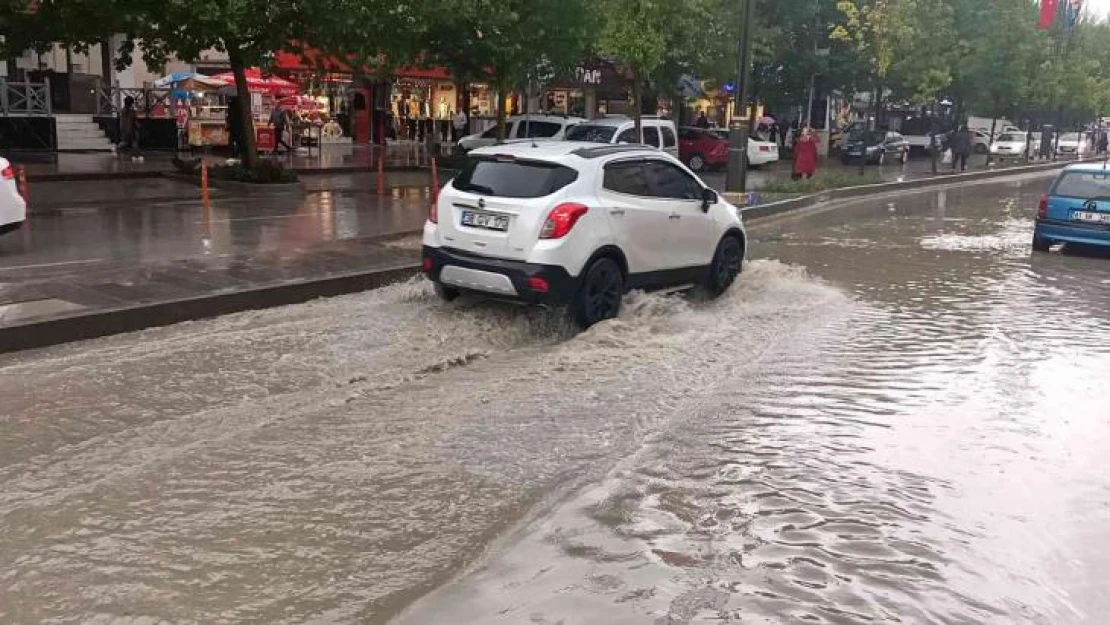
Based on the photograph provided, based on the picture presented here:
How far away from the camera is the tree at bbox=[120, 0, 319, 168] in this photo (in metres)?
17.9

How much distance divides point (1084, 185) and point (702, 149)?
63.6ft

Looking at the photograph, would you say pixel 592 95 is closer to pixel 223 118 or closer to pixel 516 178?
pixel 223 118

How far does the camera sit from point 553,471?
5770mm

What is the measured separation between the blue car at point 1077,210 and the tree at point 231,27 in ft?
43.6

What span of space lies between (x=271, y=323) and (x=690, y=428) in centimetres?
424

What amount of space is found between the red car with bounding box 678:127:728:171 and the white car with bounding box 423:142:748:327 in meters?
24.6

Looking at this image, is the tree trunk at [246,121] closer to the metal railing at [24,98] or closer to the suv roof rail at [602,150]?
the metal railing at [24,98]

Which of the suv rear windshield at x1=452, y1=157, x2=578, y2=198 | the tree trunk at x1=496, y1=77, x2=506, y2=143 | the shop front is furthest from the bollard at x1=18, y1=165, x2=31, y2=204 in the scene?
the shop front

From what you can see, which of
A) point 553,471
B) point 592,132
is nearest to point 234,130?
point 592,132

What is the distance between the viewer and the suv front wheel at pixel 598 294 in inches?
351

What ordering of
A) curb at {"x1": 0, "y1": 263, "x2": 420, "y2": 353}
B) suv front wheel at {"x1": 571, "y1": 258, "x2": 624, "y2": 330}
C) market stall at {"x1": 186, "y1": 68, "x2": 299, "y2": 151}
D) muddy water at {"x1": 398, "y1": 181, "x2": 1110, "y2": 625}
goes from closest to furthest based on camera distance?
1. muddy water at {"x1": 398, "y1": 181, "x2": 1110, "y2": 625}
2. curb at {"x1": 0, "y1": 263, "x2": 420, "y2": 353}
3. suv front wheel at {"x1": 571, "y1": 258, "x2": 624, "y2": 330}
4. market stall at {"x1": 186, "y1": 68, "x2": 299, "y2": 151}

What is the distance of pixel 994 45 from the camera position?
4366 cm

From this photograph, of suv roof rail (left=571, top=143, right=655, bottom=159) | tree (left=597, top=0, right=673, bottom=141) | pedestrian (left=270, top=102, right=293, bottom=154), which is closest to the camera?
suv roof rail (left=571, top=143, right=655, bottom=159)

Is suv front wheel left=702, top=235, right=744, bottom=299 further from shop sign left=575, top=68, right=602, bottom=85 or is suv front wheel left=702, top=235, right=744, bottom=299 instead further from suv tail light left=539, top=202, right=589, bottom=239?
shop sign left=575, top=68, right=602, bottom=85
